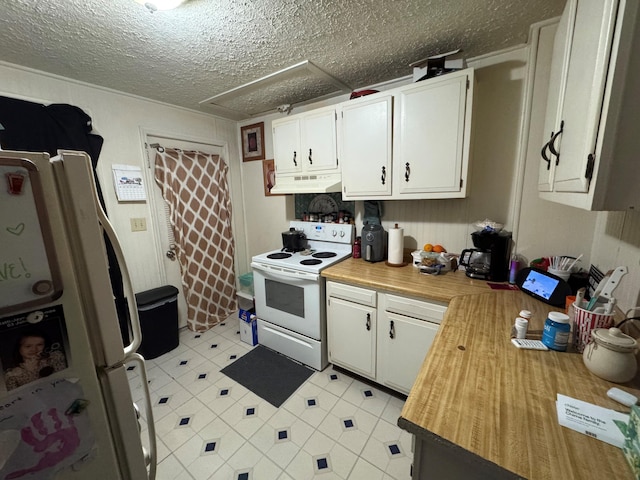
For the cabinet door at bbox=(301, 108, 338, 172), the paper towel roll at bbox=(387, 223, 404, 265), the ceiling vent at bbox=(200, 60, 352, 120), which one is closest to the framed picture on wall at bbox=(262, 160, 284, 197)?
the ceiling vent at bbox=(200, 60, 352, 120)

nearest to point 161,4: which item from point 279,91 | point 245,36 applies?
point 245,36

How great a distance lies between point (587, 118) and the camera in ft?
2.56

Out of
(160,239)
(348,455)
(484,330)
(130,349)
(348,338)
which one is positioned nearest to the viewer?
(130,349)

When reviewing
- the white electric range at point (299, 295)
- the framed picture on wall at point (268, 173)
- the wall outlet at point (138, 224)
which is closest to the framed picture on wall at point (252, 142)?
the framed picture on wall at point (268, 173)

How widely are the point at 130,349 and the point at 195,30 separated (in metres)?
1.66

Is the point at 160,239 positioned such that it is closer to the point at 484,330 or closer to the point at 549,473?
the point at 484,330

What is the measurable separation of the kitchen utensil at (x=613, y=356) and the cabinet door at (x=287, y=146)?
2154 mm

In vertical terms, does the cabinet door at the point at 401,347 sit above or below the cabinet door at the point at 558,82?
below

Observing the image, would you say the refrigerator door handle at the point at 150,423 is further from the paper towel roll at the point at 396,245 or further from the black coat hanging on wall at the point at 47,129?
the paper towel roll at the point at 396,245

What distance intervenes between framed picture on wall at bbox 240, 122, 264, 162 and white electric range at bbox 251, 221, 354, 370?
1.24m

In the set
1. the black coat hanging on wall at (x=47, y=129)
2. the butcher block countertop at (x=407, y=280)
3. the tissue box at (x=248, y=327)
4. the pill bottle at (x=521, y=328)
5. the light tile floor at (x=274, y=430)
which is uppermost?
the black coat hanging on wall at (x=47, y=129)

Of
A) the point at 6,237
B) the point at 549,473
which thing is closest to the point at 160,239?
the point at 6,237

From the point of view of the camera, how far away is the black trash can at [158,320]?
2.34 metres

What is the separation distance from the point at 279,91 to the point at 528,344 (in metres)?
2.50
